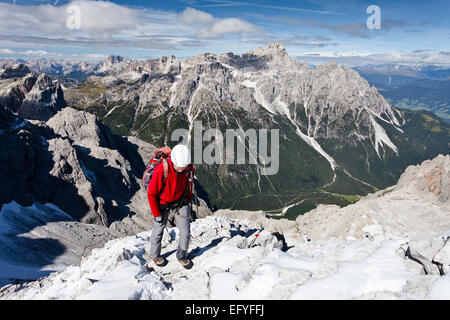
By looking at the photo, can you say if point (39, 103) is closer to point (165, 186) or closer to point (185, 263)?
Answer: point (185, 263)

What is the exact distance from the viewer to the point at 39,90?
188 m

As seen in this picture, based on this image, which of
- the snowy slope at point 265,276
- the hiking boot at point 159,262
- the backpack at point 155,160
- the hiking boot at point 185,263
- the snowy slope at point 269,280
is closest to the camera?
the snowy slope at point 269,280

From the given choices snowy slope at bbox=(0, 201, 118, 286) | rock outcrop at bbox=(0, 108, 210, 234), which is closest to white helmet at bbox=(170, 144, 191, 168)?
snowy slope at bbox=(0, 201, 118, 286)

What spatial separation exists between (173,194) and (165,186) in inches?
26.9

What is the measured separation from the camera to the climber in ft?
43.6

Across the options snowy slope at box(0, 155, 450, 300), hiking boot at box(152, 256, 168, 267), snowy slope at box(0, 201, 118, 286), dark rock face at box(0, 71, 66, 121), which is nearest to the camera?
snowy slope at box(0, 155, 450, 300)

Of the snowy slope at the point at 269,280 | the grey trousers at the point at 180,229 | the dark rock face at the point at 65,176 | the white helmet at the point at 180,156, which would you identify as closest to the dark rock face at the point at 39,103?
the dark rock face at the point at 65,176

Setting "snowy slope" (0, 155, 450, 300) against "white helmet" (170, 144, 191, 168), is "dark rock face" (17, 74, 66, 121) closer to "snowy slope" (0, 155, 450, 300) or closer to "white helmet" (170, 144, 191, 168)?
"snowy slope" (0, 155, 450, 300)

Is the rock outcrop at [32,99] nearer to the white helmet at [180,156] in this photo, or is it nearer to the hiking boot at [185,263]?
the hiking boot at [185,263]

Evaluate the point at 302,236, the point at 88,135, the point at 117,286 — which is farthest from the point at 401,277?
the point at 88,135

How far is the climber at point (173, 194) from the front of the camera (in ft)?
43.6

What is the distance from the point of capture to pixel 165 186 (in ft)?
47.0
